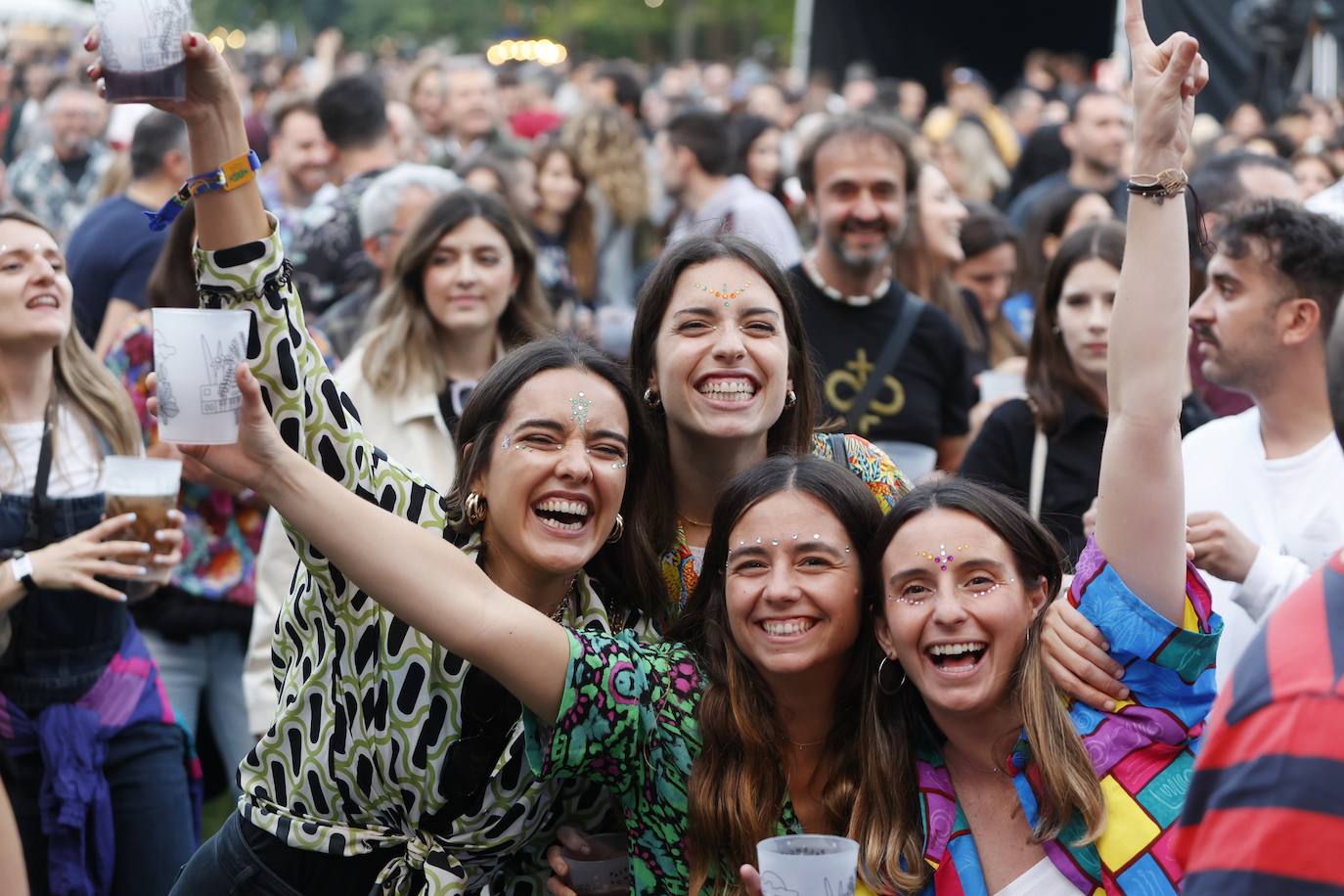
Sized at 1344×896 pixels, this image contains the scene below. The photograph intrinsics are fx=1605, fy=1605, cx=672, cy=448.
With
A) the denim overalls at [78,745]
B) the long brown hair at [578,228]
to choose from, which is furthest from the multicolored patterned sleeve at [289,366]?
the long brown hair at [578,228]

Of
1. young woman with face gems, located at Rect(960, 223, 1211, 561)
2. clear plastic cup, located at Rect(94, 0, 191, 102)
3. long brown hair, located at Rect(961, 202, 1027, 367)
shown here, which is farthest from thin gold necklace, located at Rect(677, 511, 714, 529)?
long brown hair, located at Rect(961, 202, 1027, 367)

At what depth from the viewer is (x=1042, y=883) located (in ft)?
9.19

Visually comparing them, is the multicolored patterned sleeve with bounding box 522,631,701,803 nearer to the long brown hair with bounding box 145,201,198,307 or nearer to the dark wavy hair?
the dark wavy hair

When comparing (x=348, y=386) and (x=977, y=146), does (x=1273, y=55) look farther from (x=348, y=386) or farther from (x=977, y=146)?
(x=348, y=386)

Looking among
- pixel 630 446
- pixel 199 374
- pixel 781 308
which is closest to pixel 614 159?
pixel 781 308

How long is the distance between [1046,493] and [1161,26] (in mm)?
13365

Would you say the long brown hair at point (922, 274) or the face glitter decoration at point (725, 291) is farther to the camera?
the long brown hair at point (922, 274)

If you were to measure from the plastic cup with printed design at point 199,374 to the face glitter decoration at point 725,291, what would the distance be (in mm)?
1245

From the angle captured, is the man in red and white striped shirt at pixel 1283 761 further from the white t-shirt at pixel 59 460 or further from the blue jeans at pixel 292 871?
the white t-shirt at pixel 59 460

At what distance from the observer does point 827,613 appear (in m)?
3.07

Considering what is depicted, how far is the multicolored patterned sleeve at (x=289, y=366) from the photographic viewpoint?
9.41 ft

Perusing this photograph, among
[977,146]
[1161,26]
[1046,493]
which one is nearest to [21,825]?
[1046,493]

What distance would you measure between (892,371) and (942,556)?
2.52m

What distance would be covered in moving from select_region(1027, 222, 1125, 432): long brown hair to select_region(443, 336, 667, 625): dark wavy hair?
1.83 metres
